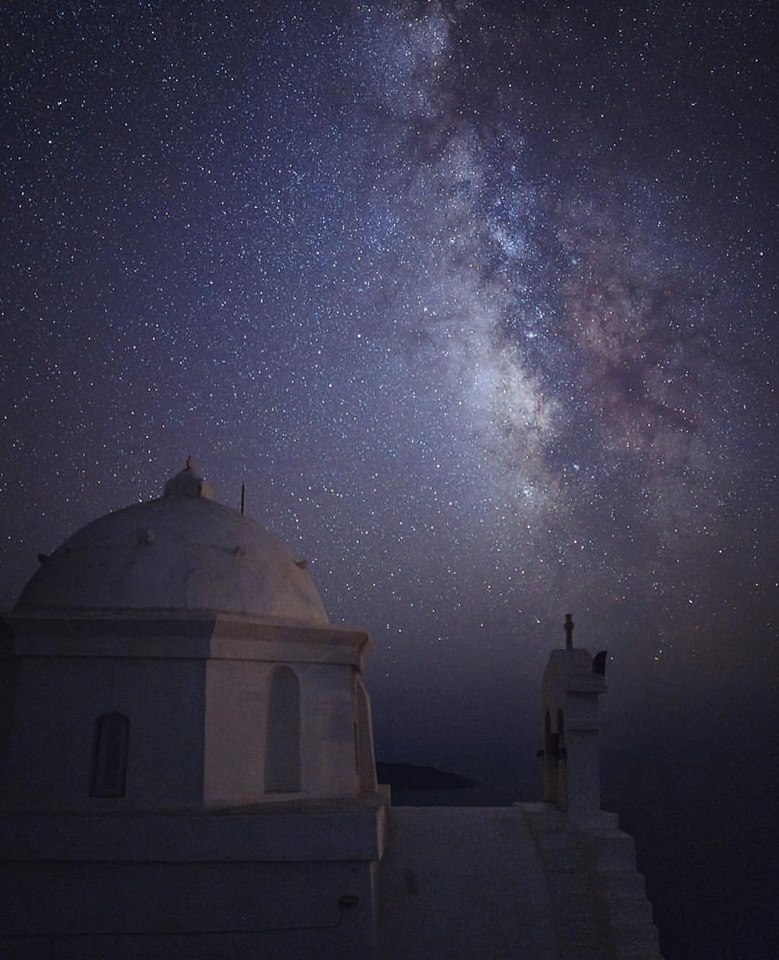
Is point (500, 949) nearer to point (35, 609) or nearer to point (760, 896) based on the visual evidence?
point (35, 609)

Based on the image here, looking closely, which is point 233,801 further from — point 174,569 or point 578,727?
point 578,727

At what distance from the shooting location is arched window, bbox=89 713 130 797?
1316cm

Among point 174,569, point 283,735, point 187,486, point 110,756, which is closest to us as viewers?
point 110,756

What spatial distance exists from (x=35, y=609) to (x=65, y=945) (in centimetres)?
484

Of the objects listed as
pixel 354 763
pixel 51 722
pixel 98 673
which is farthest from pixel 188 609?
pixel 354 763

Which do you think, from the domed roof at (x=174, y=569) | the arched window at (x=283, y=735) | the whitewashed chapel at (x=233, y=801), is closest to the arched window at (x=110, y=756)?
the whitewashed chapel at (x=233, y=801)

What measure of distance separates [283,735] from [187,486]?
5537mm

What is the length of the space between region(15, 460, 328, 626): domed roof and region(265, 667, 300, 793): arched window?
1080 mm

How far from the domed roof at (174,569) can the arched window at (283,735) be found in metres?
1.08

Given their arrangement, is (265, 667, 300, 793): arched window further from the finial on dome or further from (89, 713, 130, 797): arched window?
the finial on dome

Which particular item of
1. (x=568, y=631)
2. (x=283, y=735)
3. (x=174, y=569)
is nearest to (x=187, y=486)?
(x=174, y=569)

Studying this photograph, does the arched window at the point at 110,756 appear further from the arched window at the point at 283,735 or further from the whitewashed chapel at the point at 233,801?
the arched window at the point at 283,735

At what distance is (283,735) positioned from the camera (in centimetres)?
1457

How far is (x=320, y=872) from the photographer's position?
12617 millimetres
